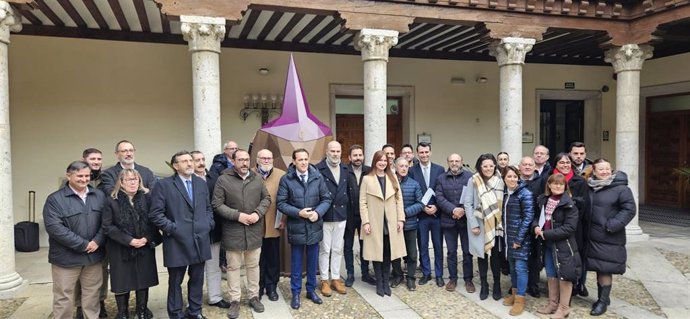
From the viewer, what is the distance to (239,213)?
401 cm

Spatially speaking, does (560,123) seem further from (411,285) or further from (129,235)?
(129,235)

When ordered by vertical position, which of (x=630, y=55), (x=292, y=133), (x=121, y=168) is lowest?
(x=121, y=168)

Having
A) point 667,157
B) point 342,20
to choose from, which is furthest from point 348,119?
point 667,157

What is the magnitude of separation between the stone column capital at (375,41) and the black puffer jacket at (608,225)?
130 inches

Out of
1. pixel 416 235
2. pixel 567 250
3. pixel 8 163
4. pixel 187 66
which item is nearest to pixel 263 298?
pixel 416 235

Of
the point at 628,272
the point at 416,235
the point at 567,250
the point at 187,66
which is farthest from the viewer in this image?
the point at 187,66

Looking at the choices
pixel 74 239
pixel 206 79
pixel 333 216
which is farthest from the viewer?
pixel 206 79

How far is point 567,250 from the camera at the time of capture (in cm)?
405

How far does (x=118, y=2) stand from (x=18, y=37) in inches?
99.7

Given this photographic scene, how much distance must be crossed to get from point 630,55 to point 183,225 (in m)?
7.14

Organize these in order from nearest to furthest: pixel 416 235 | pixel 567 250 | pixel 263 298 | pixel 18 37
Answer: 1. pixel 567 250
2. pixel 263 298
3. pixel 416 235
4. pixel 18 37

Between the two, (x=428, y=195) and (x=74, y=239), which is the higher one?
(x=428, y=195)

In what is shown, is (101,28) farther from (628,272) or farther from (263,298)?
(628,272)

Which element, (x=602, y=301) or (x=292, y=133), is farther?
(x=292, y=133)
